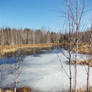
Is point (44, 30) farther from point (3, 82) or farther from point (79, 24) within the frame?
point (79, 24)

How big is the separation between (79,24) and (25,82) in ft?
22.0

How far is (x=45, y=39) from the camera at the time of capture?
55.2 meters

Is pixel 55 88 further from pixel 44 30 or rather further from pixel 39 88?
pixel 44 30

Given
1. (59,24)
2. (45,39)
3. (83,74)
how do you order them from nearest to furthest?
(59,24), (83,74), (45,39)

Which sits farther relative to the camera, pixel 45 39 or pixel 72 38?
pixel 45 39

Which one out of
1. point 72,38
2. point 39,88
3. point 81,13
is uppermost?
point 81,13

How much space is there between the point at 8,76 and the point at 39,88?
349 cm

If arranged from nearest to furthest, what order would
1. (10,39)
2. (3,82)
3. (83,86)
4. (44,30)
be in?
(83,86) → (3,82) → (10,39) → (44,30)

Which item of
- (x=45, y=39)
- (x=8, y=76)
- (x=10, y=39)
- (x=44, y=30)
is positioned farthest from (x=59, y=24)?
(x=44, y=30)

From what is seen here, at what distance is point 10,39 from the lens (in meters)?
43.7

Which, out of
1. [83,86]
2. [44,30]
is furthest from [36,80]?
[44,30]

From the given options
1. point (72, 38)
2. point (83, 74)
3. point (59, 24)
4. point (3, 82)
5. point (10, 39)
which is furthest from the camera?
point (10, 39)

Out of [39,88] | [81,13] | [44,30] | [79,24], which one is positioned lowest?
[39,88]

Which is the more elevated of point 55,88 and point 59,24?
point 59,24
